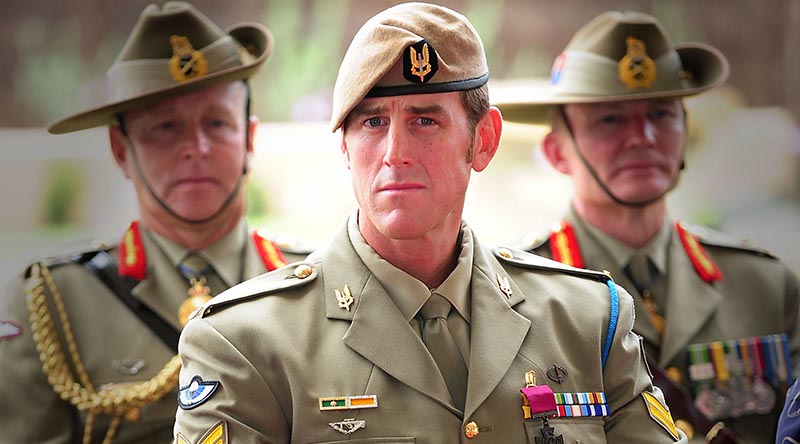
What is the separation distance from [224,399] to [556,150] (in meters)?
2.45

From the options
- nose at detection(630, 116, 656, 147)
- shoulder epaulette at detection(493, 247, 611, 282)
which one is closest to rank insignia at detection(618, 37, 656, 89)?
nose at detection(630, 116, 656, 147)

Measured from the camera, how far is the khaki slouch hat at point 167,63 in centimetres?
397

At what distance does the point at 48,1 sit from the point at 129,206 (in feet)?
3.36

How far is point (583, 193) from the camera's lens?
14.3 ft

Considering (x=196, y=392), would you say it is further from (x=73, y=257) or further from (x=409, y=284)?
(x=73, y=257)

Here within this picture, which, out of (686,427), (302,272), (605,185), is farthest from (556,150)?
(302,272)

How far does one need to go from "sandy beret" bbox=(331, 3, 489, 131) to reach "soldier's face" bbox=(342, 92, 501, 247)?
0.03m

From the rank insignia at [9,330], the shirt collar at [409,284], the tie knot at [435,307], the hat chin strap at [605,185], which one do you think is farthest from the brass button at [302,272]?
the hat chin strap at [605,185]

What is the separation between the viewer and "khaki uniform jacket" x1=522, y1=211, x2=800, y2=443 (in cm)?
402

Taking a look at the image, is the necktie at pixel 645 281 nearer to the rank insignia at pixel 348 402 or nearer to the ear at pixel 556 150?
the ear at pixel 556 150

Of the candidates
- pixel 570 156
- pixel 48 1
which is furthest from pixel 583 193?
pixel 48 1

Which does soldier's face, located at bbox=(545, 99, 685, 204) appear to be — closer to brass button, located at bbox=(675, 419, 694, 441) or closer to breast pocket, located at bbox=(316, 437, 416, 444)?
brass button, located at bbox=(675, 419, 694, 441)

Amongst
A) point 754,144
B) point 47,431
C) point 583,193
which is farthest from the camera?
point 754,144

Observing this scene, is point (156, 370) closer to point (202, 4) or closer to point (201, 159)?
point (201, 159)
